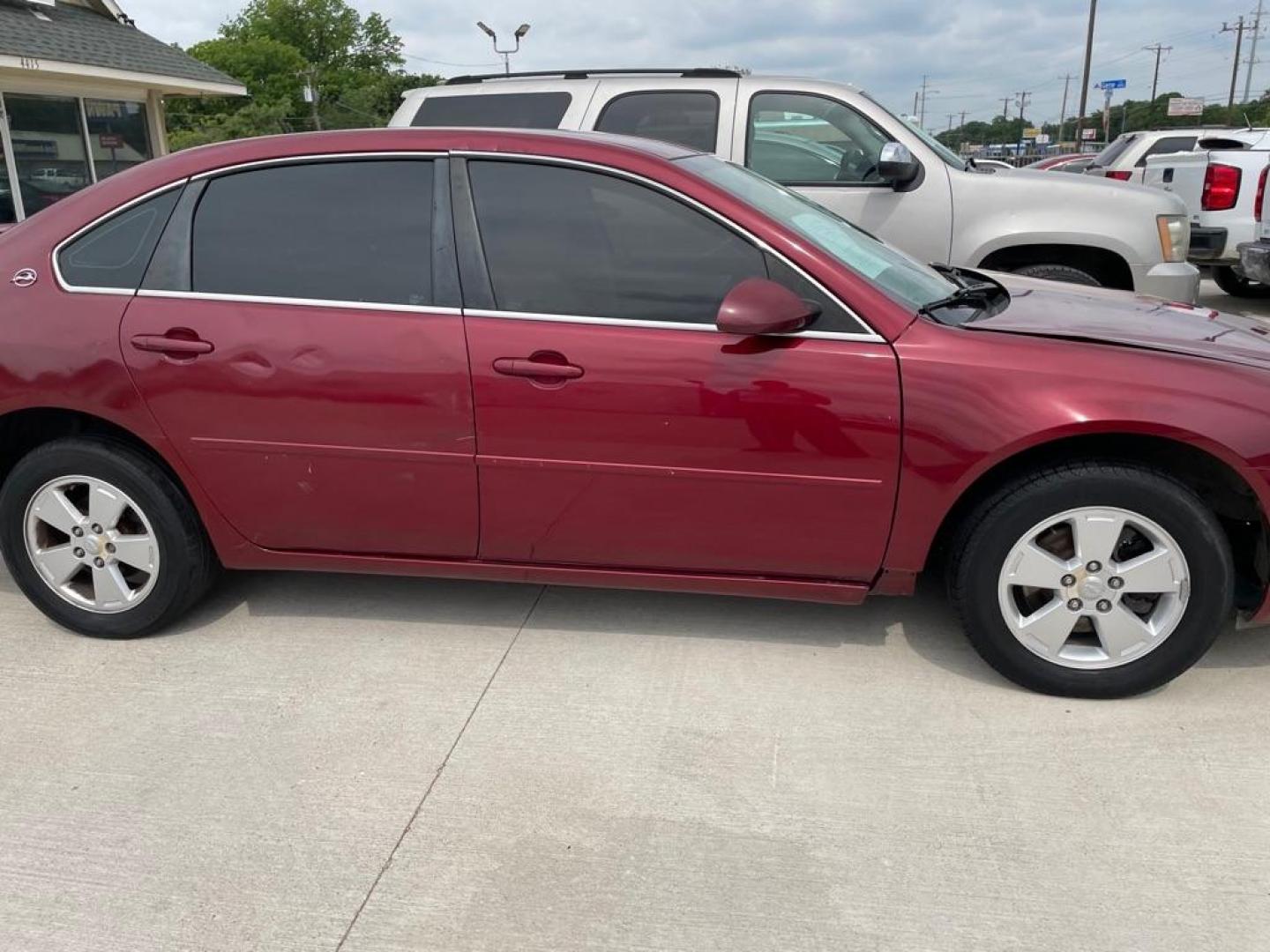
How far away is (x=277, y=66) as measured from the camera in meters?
67.2

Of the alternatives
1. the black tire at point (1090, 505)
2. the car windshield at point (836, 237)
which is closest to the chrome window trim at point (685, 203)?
the car windshield at point (836, 237)

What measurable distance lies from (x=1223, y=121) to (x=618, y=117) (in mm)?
69804

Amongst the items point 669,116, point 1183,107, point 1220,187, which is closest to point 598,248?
point 669,116

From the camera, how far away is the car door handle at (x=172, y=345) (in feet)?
10.5

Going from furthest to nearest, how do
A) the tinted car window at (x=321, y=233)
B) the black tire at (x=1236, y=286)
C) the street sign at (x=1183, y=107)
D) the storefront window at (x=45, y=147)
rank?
the street sign at (x=1183, y=107), the storefront window at (x=45, y=147), the black tire at (x=1236, y=286), the tinted car window at (x=321, y=233)

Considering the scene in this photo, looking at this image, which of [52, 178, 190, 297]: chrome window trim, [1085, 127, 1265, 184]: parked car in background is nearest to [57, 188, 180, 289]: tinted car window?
[52, 178, 190, 297]: chrome window trim

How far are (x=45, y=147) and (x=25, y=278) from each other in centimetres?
1343

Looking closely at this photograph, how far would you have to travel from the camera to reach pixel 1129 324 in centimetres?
323

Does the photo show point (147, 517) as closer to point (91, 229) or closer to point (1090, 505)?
point (91, 229)

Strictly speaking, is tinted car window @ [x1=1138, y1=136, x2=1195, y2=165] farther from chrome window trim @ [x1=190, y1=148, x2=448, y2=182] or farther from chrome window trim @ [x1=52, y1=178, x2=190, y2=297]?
chrome window trim @ [x1=52, y1=178, x2=190, y2=297]

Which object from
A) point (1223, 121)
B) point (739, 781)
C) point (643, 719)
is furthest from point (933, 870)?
point (1223, 121)

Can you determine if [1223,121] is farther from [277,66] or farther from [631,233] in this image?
[631,233]

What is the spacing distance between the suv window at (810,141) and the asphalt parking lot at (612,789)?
329cm

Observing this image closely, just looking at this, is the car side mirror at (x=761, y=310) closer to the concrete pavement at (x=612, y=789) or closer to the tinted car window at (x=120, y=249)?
the concrete pavement at (x=612, y=789)
